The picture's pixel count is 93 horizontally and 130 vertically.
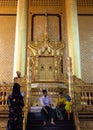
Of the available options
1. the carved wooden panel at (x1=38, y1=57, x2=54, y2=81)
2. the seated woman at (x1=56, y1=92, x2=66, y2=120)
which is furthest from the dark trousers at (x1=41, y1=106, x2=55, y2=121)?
the carved wooden panel at (x1=38, y1=57, x2=54, y2=81)

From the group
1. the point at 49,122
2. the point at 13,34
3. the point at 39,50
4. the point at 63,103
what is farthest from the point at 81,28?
the point at 49,122

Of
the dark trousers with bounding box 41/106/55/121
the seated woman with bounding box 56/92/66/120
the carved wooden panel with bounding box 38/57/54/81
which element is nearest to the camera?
the dark trousers with bounding box 41/106/55/121

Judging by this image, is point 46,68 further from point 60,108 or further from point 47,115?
point 47,115

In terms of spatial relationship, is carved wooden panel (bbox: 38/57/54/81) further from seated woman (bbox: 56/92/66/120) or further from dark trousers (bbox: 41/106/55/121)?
dark trousers (bbox: 41/106/55/121)

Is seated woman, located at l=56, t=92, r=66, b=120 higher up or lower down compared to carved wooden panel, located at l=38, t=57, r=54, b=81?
lower down

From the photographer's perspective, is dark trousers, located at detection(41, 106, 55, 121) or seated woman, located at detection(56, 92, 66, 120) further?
seated woman, located at detection(56, 92, 66, 120)

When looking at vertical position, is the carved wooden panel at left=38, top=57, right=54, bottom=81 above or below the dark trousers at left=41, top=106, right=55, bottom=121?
above

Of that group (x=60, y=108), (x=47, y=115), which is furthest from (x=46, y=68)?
(x=47, y=115)

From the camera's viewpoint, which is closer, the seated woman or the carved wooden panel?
the seated woman

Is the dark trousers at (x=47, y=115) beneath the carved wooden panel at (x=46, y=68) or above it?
beneath

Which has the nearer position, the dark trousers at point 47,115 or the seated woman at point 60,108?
the dark trousers at point 47,115

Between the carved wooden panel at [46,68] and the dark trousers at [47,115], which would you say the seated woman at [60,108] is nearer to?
the dark trousers at [47,115]

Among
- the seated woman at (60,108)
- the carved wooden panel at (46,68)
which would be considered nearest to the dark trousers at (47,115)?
the seated woman at (60,108)

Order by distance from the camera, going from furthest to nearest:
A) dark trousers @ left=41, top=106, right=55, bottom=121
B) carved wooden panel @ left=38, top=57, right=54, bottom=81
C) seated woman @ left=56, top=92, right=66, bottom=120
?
carved wooden panel @ left=38, top=57, right=54, bottom=81
seated woman @ left=56, top=92, right=66, bottom=120
dark trousers @ left=41, top=106, right=55, bottom=121
